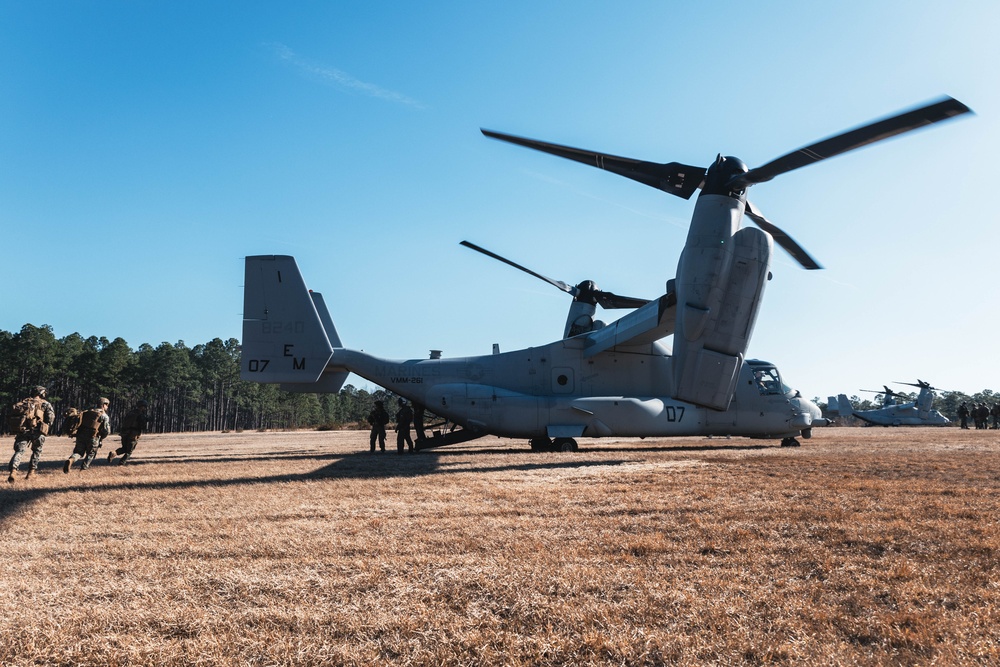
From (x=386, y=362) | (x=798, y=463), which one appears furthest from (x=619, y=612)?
(x=386, y=362)

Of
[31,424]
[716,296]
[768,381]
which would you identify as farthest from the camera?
[768,381]

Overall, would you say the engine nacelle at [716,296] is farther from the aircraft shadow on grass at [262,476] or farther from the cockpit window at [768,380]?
the cockpit window at [768,380]

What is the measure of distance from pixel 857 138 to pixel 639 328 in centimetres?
717

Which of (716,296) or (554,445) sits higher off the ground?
(716,296)

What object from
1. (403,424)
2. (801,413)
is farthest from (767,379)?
(403,424)

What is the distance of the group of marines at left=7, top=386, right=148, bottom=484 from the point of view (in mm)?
11344

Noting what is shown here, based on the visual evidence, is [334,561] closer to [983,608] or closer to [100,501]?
[983,608]

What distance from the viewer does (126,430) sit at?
48.2 feet

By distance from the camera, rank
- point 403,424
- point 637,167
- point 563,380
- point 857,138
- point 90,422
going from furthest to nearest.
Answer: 1. point 563,380
2. point 403,424
3. point 637,167
4. point 90,422
5. point 857,138

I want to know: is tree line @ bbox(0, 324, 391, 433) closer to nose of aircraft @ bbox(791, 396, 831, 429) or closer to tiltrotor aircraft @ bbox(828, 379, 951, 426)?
nose of aircraft @ bbox(791, 396, 831, 429)

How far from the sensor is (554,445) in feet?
59.7

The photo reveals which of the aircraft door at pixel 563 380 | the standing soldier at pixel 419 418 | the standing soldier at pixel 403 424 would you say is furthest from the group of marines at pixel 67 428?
the aircraft door at pixel 563 380

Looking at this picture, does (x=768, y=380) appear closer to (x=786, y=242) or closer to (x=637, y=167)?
(x=786, y=242)

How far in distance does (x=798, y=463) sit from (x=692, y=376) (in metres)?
2.77
